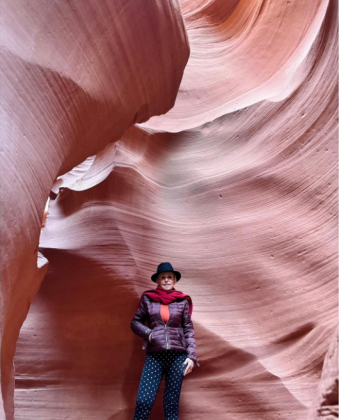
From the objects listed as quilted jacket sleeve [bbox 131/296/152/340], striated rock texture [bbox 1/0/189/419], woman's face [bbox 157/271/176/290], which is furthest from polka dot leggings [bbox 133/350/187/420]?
striated rock texture [bbox 1/0/189/419]

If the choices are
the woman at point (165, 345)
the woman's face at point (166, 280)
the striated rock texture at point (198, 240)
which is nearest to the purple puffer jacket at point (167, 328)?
the woman at point (165, 345)

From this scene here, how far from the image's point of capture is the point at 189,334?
3016mm

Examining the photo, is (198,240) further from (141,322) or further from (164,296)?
(141,322)

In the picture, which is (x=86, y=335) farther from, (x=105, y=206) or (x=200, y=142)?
(x=200, y=142)

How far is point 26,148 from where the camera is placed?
219 centimetres

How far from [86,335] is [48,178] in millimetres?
1636

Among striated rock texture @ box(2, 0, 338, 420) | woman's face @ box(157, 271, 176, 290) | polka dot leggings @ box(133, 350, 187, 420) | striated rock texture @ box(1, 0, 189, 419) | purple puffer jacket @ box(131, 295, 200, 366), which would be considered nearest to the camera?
striated rock texture @ box(1, 0, 189, 419)

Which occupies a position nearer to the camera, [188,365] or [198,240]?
[188,365]

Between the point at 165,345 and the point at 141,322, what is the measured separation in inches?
11.4

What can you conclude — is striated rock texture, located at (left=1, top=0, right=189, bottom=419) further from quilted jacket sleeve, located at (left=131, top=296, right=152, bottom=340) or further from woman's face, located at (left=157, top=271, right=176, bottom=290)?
woman's face, located at (left=157, top=271, right=176, bottom=290)

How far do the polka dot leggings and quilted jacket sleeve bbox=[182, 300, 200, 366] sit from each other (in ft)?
0.19

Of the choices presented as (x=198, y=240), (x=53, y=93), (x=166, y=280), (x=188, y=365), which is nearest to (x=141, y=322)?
(x=166, y=280)

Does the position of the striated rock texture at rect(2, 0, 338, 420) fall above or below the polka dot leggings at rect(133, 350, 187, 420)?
above

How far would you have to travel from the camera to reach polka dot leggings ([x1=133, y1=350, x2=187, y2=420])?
Answer: 2.78m
